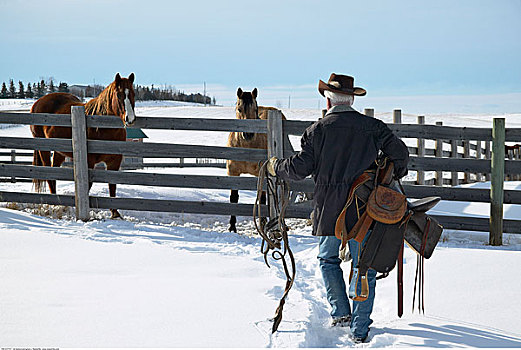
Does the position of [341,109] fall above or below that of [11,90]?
below

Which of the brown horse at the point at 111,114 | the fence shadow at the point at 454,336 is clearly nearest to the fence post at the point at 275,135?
the brown horse at the point at 111,114

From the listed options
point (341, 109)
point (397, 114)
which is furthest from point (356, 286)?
point (397, 114)

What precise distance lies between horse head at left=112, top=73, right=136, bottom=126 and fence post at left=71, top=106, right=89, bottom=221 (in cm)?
52

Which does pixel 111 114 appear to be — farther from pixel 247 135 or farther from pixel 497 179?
pixel 497 179

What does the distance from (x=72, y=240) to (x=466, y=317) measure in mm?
4355

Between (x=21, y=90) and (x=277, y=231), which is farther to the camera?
(x=21, y=90)

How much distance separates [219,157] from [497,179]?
3.58m

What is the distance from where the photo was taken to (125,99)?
24.1ft

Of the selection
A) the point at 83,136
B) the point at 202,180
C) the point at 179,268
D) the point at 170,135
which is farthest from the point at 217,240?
the point at 170,135

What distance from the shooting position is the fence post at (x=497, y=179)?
256 inches

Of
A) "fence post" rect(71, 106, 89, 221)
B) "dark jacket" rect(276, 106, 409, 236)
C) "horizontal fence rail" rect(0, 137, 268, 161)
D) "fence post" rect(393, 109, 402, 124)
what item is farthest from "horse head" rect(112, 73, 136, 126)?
"fence post" rect(393, 109, 402, 124)

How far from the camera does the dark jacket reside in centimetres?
333

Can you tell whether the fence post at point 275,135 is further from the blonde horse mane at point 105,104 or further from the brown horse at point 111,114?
the blonde horse mane at point 105,104

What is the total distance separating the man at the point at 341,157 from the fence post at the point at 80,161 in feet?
15.2
